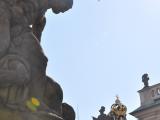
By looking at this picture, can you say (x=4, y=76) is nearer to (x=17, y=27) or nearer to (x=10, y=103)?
(x=10, y=103)

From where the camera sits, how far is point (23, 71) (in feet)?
13.2

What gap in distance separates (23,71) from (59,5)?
3.31 feet

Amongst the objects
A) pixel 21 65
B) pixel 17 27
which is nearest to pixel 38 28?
pixel 17 27

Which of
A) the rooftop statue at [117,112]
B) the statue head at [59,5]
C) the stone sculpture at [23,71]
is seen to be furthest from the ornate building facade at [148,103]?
the stone sculpture at [23,71]

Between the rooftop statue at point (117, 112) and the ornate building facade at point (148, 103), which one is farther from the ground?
the ornate building facade at point (148, 103)

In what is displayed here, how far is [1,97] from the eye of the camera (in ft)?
12.9

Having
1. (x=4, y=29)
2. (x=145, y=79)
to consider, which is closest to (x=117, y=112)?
(x=145, y=79)

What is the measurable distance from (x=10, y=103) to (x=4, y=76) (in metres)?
0.23

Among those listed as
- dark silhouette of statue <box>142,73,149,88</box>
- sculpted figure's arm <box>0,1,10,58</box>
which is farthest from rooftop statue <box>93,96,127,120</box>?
sculpted figure's arm <box>0,1,10,58</box>

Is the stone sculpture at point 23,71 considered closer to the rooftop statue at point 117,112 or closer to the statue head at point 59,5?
the statue head at point 59,5

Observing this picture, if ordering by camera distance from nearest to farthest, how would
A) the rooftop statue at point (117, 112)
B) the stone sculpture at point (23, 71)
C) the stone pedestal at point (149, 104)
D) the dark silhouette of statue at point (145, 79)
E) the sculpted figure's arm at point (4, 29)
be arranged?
1. the stone sculpture at point (23, 71)
2. the sculpted figure's arm at point (4, 29)
3. the rooftop statue at point (117, 112)
4. the stone pedestal at point (149, 104)
5. the dark silhouette of statue at point (145, 79)

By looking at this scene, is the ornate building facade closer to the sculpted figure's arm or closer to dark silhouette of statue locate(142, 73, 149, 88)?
dark silhouette of statue locate(142, 73, 149, 88)

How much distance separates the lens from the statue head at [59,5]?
4.72 m

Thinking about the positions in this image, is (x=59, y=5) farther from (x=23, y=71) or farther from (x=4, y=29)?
(x=23, y=71)
